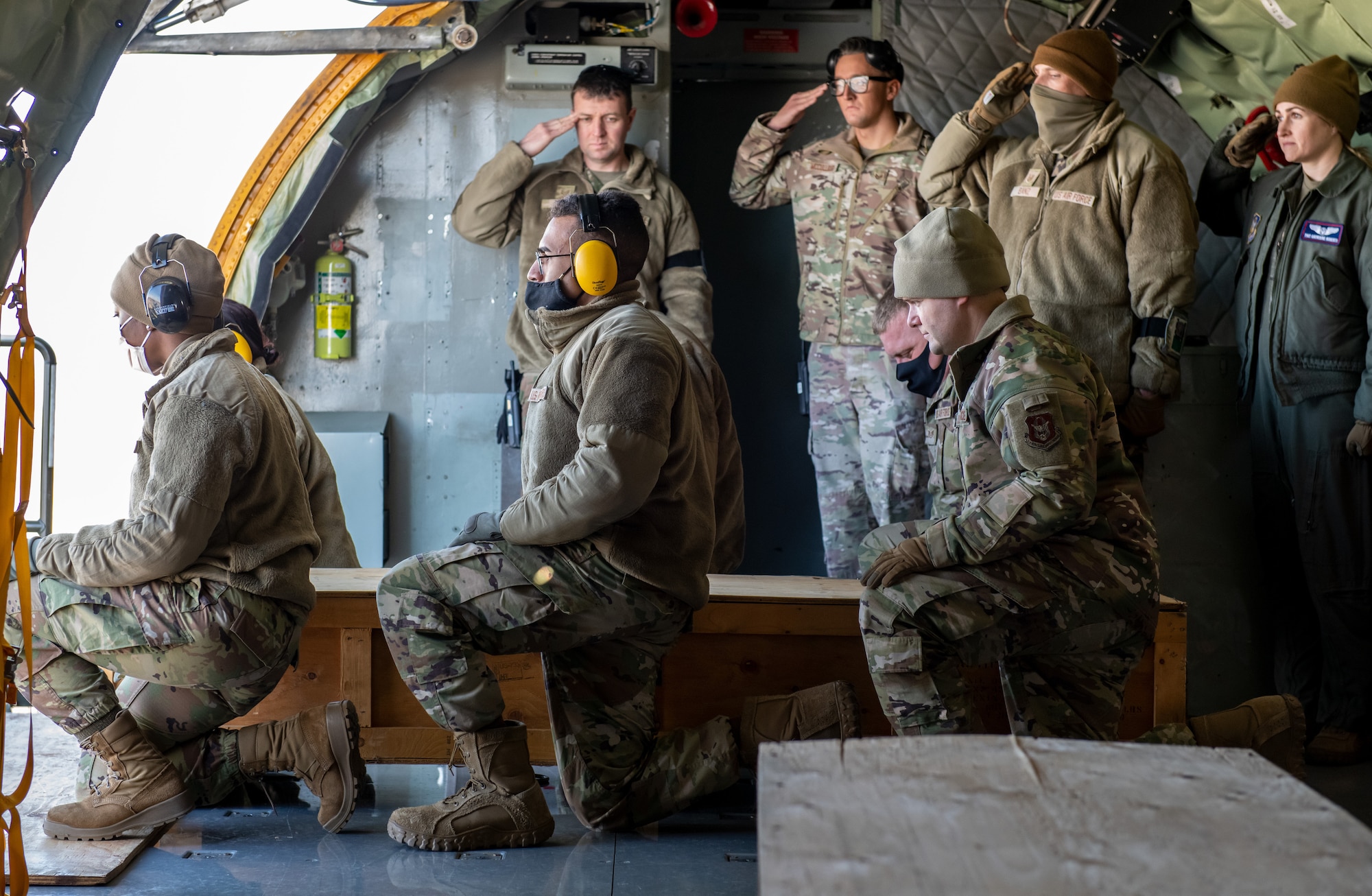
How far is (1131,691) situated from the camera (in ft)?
10.7

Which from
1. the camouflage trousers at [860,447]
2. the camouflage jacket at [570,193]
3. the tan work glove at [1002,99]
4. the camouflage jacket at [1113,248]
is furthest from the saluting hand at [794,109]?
the camouflage jacket at [1113,248]

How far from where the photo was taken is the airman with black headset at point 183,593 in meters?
2.79

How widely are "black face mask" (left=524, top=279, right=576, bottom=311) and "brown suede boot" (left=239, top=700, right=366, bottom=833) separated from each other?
105 cm

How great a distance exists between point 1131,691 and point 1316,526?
1.34m

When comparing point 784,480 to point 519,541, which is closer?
point 519,541

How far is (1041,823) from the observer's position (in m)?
1.34

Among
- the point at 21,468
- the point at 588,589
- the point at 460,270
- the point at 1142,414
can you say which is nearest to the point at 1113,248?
the point at 1142,414

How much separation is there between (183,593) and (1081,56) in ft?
10.8

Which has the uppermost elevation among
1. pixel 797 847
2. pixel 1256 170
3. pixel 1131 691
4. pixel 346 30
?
pixel 346 30

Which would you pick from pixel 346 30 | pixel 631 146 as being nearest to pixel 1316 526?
pixel 631 146

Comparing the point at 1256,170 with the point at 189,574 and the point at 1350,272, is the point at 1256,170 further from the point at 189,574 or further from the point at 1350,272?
the point at 189,574

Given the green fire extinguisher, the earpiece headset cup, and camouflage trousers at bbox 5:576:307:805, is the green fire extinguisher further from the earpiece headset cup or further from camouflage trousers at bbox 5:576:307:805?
the earpiece headset cup

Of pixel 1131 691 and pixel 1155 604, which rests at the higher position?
pixel 1155 604

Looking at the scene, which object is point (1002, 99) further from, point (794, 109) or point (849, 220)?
point (794, 109)
